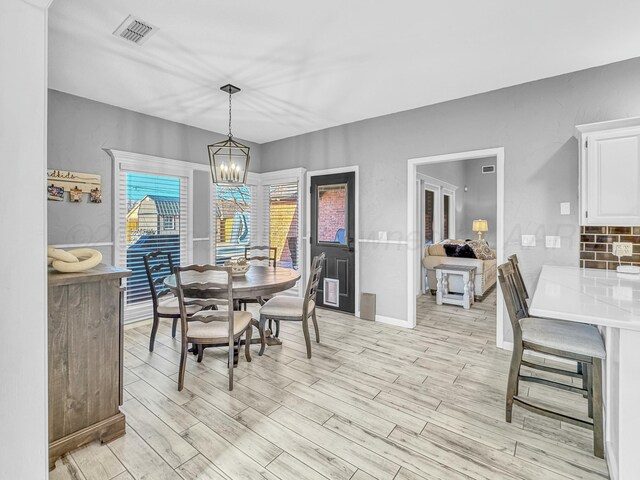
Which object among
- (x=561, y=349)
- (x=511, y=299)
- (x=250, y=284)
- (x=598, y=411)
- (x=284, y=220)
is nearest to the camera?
(x=598, y=411)

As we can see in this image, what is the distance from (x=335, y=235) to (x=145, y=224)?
2611 millimetres

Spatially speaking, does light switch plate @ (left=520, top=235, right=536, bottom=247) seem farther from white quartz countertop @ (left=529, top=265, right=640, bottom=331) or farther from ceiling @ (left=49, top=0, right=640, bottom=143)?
ceiling @ (left=49, top=0, right=640, bottom=143)

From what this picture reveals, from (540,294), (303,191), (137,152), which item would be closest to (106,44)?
(137,152)

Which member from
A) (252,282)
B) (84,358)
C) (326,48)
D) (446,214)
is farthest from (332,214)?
(446,214)

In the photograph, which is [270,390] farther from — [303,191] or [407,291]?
[303,191]

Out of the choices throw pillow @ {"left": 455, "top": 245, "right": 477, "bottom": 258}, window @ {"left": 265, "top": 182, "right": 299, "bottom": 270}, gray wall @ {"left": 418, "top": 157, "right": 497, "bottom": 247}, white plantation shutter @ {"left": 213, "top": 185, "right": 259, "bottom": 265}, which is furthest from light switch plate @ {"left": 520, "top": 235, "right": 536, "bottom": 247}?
gray wall @ {"left": 418, "top": 157, "right": 497, "bottom": 247}

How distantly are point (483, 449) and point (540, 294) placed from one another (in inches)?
38.8

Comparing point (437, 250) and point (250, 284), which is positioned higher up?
point (437, 250)

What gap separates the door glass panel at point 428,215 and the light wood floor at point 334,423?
3.63 metres

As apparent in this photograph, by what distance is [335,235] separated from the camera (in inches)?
190

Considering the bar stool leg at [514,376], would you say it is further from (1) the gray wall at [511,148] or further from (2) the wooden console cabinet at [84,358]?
(2) the wooden console cabinet at [84,358]

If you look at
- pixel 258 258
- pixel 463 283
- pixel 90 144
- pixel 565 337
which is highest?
pixel 90 144

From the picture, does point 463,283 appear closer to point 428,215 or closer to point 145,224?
point 428,215

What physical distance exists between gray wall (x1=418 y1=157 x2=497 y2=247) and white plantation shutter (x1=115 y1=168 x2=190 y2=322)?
752cm
